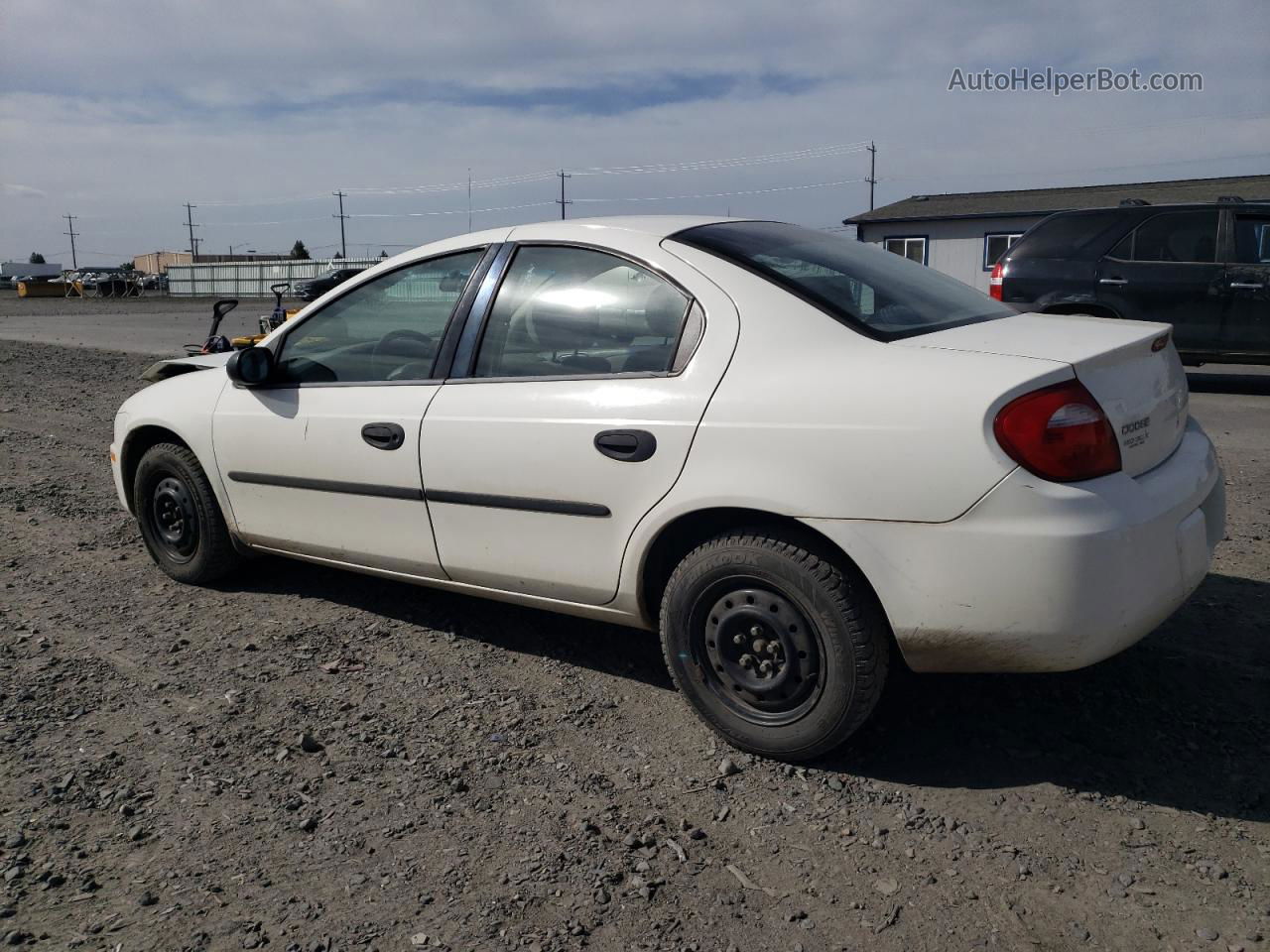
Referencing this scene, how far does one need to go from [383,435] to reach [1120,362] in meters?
2.37


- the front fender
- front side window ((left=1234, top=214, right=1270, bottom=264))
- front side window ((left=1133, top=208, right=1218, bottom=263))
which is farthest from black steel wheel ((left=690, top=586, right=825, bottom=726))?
front side window ((left=1234, top=214, right=1270, bottom=264))

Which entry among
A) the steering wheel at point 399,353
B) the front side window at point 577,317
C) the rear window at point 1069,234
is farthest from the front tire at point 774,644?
the rear window at point 1069,234

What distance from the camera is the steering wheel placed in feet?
12.6

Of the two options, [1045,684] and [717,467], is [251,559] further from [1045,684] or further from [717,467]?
[1045,684]

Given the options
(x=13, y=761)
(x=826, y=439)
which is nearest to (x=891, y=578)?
(x=826, y=439)

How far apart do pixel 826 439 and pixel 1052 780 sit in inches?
44.7

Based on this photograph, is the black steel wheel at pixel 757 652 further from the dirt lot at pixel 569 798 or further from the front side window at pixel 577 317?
the front side window at pixel 577 317

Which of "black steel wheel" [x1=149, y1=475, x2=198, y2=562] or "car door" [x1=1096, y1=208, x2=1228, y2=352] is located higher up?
"car door" [x1=1096, y1=208, x2=1228, y2=352]

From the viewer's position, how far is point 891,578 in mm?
2762

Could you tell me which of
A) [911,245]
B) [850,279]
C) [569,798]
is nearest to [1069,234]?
[850,279]

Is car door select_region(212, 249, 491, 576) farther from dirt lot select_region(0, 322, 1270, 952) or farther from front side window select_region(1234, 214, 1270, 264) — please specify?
front side window select_region(1234, 214, 1270, 264)

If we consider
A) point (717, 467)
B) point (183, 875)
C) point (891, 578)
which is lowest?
point (183, 875)

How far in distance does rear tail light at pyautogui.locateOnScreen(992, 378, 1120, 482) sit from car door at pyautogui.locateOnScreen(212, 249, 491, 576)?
197cm

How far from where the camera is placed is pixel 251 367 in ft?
13.6
